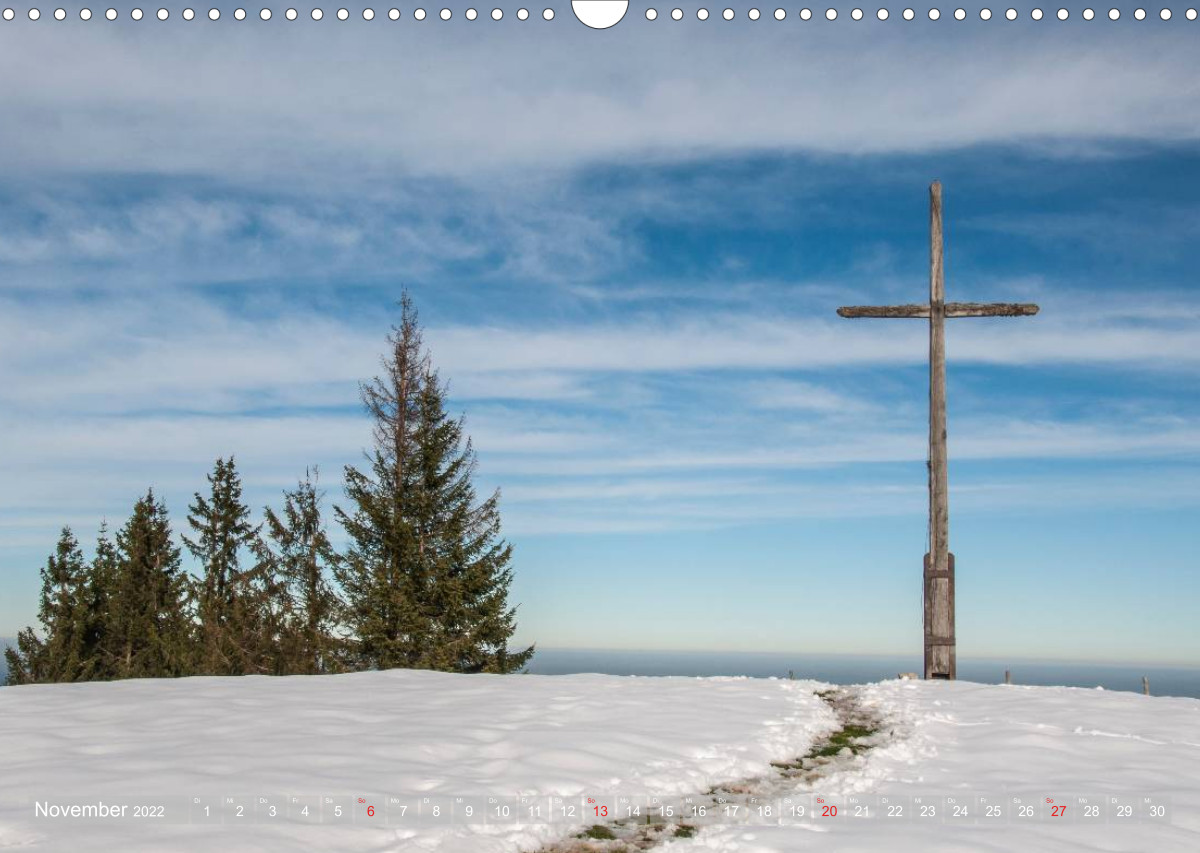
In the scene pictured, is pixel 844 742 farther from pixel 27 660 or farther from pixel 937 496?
pixel 27 660

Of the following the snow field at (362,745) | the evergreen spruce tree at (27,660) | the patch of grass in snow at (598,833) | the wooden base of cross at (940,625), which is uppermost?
the wooden base of cross at (940,625)

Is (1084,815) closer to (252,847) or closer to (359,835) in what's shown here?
(359,835)

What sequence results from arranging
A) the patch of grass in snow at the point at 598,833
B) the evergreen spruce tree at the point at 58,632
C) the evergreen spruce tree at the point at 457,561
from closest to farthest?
the patch of grass in snow at the point at 598,833 < the evergreen spruce tree at the point at 457,561 < the evergreen spruce tree at the point at 58,632

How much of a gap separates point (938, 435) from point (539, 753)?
35.0 feet

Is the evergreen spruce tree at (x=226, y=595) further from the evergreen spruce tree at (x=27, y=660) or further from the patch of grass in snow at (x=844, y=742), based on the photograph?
the patch of grass in snow at (x=844, y=742)

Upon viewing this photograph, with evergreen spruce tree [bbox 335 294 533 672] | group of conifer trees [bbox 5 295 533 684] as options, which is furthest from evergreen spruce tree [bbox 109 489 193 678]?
evergreen spruce tree [bbox 335 294 533 672]

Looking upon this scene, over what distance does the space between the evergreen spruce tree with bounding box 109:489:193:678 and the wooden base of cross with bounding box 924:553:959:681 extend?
37.5 m

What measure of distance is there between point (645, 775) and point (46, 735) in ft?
17.7

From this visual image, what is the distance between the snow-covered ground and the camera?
6.61 metres

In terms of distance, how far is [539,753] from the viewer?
8.62m

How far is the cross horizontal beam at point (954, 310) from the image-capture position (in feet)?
54.6

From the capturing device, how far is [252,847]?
5879 mm

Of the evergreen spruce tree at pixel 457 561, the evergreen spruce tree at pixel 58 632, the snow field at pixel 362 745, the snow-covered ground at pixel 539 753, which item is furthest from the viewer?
the evergreen spruce tree at pixel 58 632

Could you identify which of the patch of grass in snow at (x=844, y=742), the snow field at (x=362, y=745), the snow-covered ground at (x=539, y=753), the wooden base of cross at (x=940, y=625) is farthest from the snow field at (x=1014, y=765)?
the wooden base of cross at (x=940, y=625)
